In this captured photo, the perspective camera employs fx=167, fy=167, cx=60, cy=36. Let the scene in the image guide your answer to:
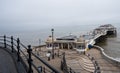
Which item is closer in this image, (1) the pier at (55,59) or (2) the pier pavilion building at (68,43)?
(1) the pier at (55,59)

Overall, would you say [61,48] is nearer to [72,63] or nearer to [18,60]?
[72,63]

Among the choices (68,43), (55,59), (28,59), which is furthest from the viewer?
(68,43)

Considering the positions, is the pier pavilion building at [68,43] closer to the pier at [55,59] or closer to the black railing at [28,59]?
the pier at [55,59]

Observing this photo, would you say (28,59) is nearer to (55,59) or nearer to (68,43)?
(55,59)

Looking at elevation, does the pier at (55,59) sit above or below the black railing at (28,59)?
below

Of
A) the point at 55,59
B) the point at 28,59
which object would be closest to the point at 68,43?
the point at 55,59

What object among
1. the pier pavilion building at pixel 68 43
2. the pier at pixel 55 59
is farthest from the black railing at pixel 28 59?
the pier pavilion building at pixel 68 43

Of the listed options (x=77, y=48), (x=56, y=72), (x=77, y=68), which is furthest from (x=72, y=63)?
(x=56, y=72)

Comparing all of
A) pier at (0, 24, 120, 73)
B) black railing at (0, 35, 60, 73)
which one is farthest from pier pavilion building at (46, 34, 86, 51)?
black railing at (0, 35, 60, 73)

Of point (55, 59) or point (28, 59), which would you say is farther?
point (55, 59)

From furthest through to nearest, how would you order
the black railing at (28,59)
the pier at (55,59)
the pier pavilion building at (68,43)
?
the pier pavilion building at (68,43)
the pier at (55,59)
the black railing at (28,59)

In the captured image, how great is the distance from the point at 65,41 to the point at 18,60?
27.0 meters

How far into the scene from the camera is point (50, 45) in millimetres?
32156

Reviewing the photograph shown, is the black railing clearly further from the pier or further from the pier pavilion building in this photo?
the pier pavilion building
